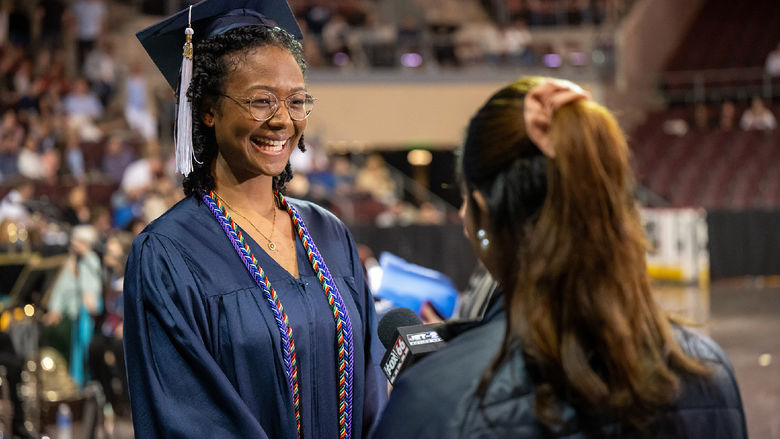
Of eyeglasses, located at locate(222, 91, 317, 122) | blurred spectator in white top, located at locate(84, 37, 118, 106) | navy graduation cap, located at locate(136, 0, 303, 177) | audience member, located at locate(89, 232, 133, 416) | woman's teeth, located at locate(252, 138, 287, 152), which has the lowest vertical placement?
audience member, located at locate(89, 232, 133, 416)

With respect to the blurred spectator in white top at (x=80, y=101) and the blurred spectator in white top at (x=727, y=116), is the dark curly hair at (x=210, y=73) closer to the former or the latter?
the blurred spectator in white top at (x=80, y=101)

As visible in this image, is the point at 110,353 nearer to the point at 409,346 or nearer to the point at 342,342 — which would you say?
the point at 342,342

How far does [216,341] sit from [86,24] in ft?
42.0

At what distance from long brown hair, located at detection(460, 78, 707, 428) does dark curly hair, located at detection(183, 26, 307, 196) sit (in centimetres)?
89

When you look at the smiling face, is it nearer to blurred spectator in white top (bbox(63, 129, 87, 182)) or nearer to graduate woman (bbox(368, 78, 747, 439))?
graduate woman (bbox(368, 78, 747, 439))

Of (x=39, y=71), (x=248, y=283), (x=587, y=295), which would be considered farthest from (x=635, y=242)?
(x=39, y=71)

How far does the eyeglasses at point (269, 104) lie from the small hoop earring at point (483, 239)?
30.2 inches

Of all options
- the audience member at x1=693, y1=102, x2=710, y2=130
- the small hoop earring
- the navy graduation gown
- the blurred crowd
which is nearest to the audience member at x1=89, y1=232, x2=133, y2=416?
the navy graduation gown

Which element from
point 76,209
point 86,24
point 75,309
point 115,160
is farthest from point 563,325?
point 86,24

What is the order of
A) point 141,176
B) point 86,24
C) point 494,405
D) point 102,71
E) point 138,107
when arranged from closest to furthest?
point 494,405 → point 141,176 → point 138,107 → point 102,71 → point 86,24

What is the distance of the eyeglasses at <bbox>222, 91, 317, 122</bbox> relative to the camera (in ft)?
6.13

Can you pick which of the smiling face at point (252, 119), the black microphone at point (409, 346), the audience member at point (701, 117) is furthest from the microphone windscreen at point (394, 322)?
the audience member at point (701, 117)

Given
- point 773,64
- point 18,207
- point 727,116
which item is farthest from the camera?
point 773,64

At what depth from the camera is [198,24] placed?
192 cm
